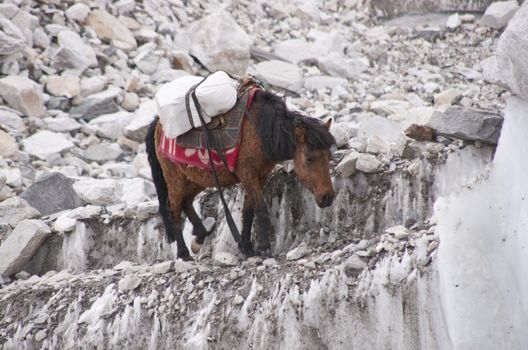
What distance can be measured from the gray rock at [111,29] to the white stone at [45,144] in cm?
301

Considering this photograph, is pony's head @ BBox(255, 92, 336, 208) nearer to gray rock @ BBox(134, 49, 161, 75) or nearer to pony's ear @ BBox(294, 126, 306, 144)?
pony's ear @ BBox(294, 126, 306, 144)

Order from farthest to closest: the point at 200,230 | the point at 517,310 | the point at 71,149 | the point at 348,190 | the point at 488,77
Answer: the point at 71,149
the point at 200,230
the point at 348,190
the point at 488,77
the point at 517,310

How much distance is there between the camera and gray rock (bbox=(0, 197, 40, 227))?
9117 millimetres

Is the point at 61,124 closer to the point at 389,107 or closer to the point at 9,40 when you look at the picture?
the point at 9,40

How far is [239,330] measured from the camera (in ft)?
20.2

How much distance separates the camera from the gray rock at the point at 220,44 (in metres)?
14.4

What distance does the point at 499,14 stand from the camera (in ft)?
48.2

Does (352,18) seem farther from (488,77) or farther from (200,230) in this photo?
(488,77)

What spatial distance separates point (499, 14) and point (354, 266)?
33.3 feet

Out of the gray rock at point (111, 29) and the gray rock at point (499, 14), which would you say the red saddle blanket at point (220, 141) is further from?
the gray rock at point (499, 14)

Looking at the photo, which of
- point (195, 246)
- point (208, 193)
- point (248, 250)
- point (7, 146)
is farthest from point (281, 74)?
point (248, 250)

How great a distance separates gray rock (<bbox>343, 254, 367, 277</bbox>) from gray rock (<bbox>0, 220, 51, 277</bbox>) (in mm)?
3981

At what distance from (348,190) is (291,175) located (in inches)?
22.6

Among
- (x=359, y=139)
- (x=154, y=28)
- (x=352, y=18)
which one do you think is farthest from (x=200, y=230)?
(x=352, y=18)
